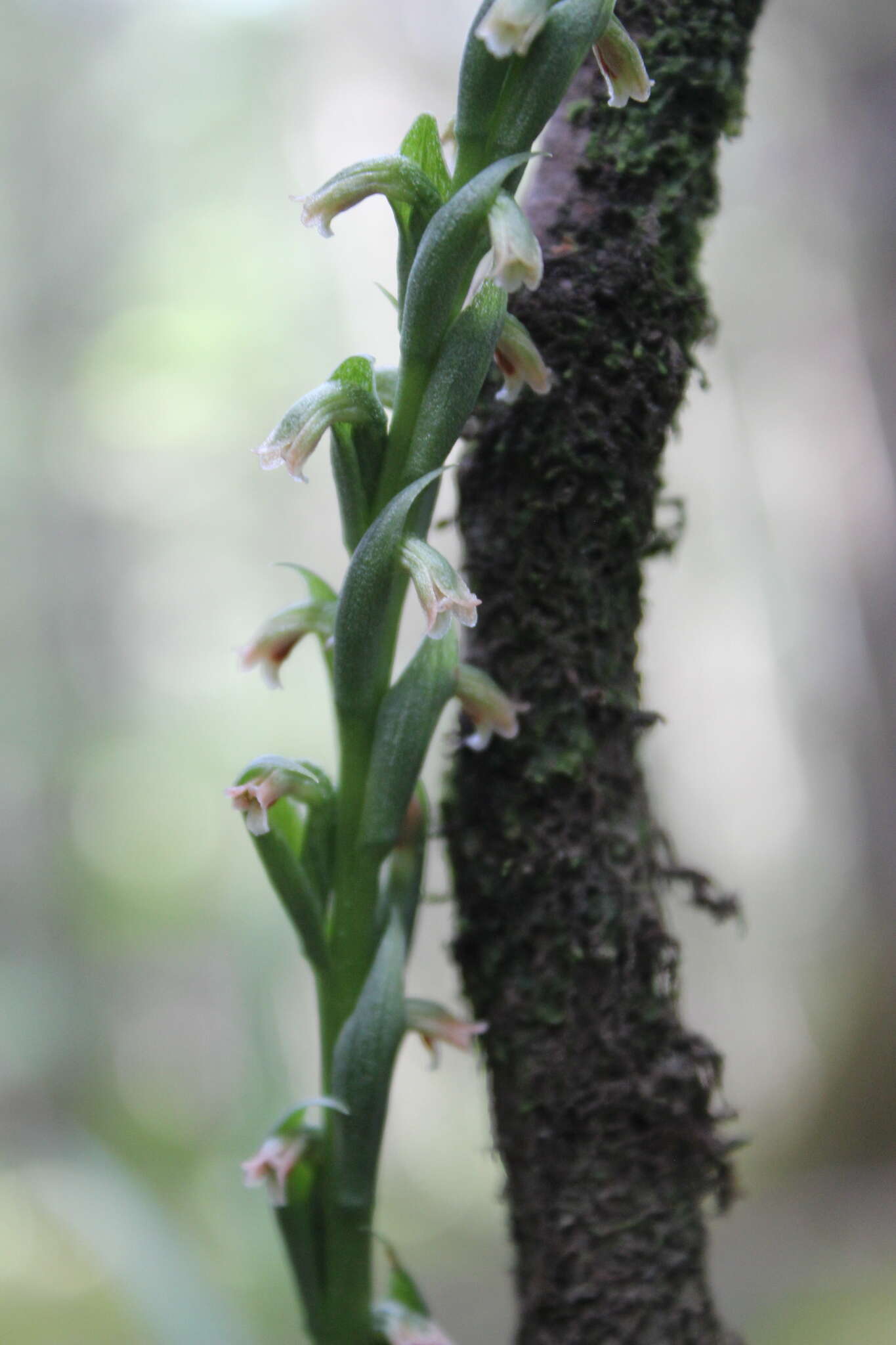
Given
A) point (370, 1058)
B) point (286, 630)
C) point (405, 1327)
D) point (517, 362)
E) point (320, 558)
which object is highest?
point (320, 558)

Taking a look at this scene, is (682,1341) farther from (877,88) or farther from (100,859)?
(877,88)

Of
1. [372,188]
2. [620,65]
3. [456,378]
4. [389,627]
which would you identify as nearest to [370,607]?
[389,627]

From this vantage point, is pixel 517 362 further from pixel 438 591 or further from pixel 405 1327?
pixel 405 1327

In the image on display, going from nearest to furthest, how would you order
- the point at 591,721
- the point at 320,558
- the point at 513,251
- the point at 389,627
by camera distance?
1. the point at 513,251
2. the point at 389,627
3. the point at 591,721
4. the point at 320,558

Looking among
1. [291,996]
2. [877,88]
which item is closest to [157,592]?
[291,996]

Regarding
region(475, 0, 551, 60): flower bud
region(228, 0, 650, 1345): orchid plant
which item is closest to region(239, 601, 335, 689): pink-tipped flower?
region(228, 0, 650, 1345): orchid plant

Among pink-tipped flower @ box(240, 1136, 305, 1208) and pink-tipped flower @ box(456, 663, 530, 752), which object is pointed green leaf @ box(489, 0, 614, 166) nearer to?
pink-tipped flower @ box(456, 663, 530, 752)

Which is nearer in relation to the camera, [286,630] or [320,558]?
[286,630]
